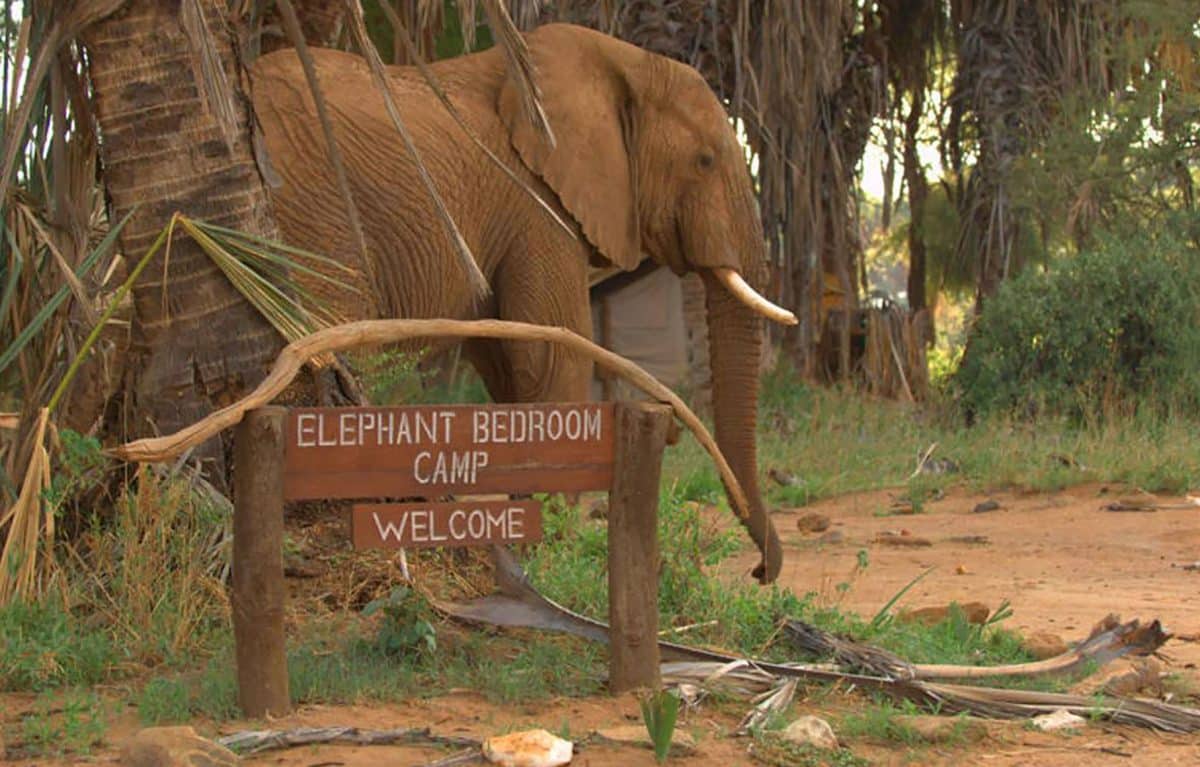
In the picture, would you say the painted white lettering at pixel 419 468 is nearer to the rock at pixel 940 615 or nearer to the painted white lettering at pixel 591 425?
the painted white lettering at pixel 591 425

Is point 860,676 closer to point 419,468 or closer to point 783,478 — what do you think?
point 419,468

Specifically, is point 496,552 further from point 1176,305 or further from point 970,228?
point 970,228

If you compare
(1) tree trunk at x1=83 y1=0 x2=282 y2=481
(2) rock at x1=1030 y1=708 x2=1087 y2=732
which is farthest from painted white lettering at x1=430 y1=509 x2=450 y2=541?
(2) rock at x1=1030 y1=708 x2=1087 y2=732

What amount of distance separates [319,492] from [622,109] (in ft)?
14.0

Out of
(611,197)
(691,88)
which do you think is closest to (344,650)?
(611,197)

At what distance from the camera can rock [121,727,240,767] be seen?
13.1ft

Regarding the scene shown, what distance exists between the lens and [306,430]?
183 inches

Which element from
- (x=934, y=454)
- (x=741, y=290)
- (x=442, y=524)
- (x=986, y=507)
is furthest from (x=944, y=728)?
(x=934, y=454)

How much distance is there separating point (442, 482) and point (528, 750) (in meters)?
0.86

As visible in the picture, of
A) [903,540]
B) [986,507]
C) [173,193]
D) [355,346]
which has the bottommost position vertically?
[903,540]

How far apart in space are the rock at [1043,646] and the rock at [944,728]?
1170mm

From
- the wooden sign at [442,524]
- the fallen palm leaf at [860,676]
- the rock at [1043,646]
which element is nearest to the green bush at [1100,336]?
the rock at [1043,646]

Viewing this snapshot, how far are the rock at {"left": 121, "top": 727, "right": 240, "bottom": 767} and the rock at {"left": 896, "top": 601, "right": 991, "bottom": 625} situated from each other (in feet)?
10.2

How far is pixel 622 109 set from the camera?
8.50 m
